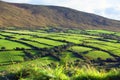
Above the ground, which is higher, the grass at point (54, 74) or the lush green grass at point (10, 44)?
the grass at point (54, 74)

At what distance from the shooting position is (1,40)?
121m

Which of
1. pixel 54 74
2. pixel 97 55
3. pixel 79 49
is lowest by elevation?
pixel 97 55

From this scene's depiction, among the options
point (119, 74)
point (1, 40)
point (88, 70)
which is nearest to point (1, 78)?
point (88, 70)

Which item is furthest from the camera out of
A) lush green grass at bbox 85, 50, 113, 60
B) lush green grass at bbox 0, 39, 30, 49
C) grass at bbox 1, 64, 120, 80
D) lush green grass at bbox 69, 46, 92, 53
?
lush green grass at bbox 69, 46, 92, 53

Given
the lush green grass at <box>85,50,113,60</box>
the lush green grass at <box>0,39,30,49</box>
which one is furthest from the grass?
the lush green grass at <box>0,39,30,49</box>

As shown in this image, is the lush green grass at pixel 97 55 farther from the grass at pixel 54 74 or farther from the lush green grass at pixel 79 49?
the grass at pixel 54 74

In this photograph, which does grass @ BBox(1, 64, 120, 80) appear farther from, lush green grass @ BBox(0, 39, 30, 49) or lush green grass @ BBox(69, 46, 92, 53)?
lush green grass @ BBox(69, 46, 92, 53)

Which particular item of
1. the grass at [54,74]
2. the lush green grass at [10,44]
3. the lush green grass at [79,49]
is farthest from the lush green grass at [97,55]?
the grass at [54,74]

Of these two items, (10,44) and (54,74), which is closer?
(54,74)

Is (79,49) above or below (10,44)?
below

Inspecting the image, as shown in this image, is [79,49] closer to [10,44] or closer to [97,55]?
[97,55]

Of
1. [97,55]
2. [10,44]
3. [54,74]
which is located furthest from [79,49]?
[54,74]

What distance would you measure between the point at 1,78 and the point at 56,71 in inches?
64.3

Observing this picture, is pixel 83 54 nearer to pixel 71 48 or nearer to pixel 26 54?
pixel 71 48
